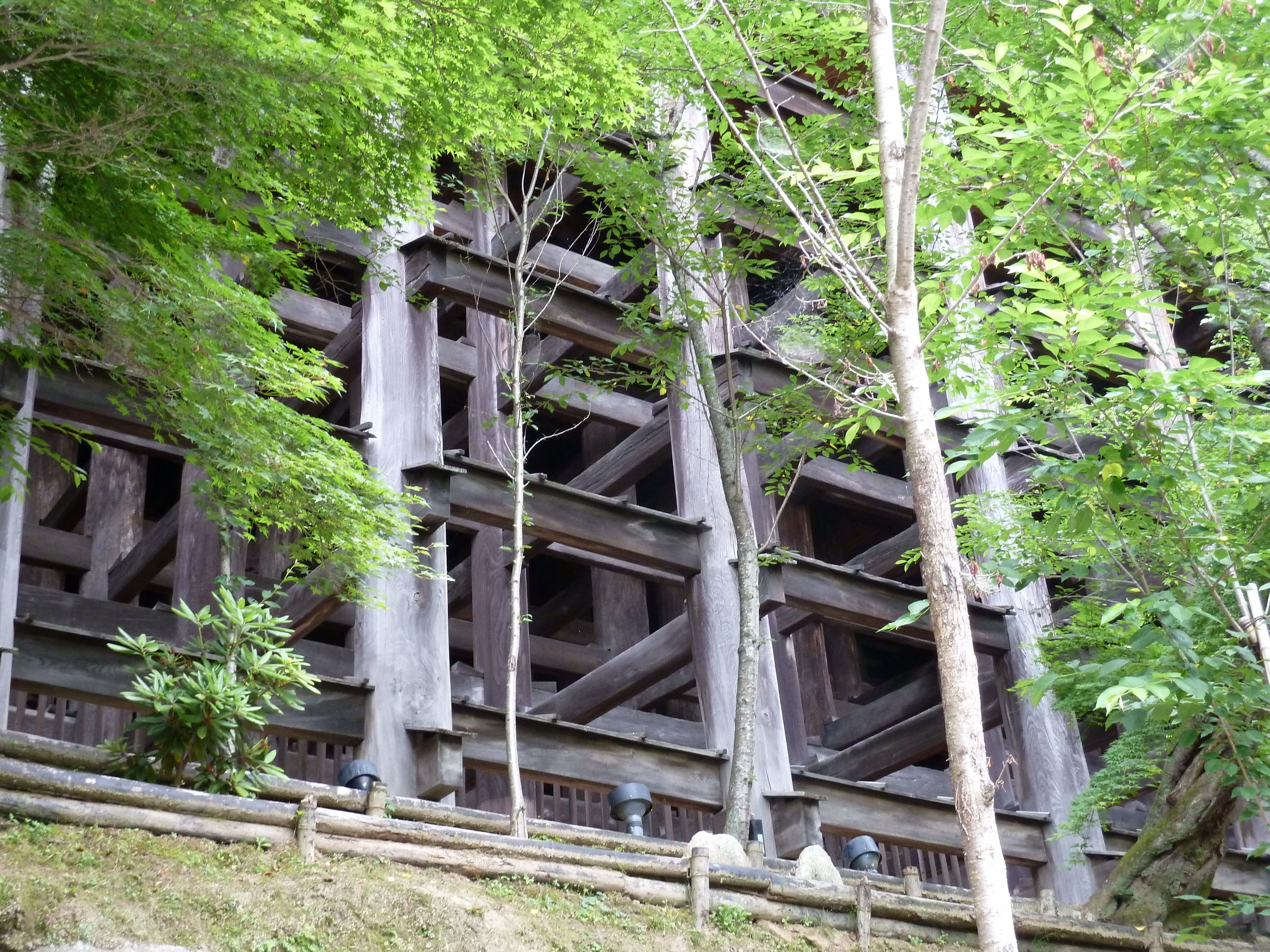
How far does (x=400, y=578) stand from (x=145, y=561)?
13.0 feet

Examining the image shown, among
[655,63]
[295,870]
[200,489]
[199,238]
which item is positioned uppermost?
[655,63]

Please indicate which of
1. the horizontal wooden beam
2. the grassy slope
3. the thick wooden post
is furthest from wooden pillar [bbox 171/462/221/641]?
the thick wooden post

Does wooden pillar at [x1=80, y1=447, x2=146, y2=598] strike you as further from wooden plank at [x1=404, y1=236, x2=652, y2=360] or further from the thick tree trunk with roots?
the thick tree trunk with roots

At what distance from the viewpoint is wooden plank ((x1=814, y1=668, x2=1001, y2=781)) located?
1359cm

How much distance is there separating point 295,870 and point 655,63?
650 centimetres

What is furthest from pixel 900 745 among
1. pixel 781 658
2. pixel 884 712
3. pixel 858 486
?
pixel 858 486

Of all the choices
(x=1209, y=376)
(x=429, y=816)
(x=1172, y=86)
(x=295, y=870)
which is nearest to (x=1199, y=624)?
(x=1209, y=376)

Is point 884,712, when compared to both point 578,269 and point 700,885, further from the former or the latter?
point 700,885

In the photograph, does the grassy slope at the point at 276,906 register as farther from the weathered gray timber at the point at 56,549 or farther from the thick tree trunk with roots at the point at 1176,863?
the weathered gray timber at the point at 56,549

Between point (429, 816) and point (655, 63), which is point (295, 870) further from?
point (655, 63)

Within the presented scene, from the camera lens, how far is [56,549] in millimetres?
13711

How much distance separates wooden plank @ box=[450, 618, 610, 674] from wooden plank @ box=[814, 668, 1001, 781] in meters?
3.13

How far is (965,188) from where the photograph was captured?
296 inches

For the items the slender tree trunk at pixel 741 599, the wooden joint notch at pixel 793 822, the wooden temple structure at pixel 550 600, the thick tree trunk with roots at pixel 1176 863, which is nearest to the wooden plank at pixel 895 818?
the wooden temple structure at pixel 550 600
